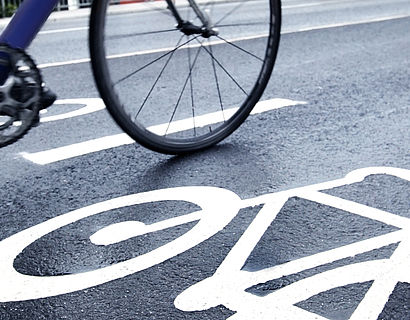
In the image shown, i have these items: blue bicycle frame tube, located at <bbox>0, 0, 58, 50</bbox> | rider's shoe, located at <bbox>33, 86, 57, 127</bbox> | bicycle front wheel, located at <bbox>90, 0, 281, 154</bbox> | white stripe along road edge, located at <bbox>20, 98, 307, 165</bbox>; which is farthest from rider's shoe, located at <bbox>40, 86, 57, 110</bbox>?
white stripe along road edge, located at <bbox>20, 98, 307, 165</bbox>

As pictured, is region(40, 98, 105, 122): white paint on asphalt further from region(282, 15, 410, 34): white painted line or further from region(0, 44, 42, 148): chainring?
region(282, 15, 410, 34): white painted line

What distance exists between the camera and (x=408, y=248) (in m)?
3.27

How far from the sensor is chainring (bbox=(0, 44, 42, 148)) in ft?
11.7

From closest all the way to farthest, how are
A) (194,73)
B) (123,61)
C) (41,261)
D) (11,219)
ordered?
(41,261) < (11,219) < (123,61) < (194,73)

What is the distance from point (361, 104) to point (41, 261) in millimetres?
2983

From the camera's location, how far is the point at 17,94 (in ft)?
11.8

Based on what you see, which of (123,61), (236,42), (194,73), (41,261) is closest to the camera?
(41,261)

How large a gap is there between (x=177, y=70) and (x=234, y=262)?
2085 mm

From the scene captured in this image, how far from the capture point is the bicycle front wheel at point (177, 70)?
4051 mm

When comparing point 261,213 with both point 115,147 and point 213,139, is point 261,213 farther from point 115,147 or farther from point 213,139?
point 115,147

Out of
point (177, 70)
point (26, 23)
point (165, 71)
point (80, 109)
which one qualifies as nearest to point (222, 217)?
point (26, 23)

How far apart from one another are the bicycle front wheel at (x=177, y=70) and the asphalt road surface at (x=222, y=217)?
171mm

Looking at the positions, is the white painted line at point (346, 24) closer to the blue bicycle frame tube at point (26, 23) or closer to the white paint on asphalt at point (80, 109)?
the white paint on asphalt at point (80, 109)

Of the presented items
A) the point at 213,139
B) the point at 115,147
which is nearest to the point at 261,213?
the point at 213,139
